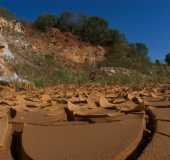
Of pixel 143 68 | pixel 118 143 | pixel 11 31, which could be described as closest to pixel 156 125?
pixel 118 143

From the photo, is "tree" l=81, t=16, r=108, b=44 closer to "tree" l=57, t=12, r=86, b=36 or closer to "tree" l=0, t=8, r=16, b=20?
"tree" l=57, t=12, r=86, b=36

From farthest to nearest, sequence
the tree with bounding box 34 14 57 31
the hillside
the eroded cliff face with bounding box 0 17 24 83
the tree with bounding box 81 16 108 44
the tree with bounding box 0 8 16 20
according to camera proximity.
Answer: the tree with bounding box 81 16 108 44 → the tree with bounding box 34 14 57 31 → the tree with bounding box 0 8 16 20 → the hillside → the eroded cliff face with bounding box 0 17 24 83

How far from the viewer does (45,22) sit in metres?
21.6

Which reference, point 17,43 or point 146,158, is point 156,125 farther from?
point 17,43

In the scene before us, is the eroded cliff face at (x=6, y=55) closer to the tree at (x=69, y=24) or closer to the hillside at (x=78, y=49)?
the hillside at (x=78, y=49)

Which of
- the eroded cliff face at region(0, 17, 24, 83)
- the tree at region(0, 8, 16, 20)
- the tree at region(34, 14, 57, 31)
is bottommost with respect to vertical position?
the eroded cliff face at region(0, 17, 24, 83)

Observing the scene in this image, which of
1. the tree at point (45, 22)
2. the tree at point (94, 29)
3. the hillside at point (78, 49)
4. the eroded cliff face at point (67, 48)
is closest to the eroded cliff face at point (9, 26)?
the hillside at point (78, 49)

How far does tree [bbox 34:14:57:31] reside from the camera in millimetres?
21266

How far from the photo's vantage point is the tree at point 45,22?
21.3 metres

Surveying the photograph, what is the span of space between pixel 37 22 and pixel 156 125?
820 inches

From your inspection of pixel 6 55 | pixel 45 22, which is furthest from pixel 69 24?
pixel 6 55

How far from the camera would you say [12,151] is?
1.14 metres

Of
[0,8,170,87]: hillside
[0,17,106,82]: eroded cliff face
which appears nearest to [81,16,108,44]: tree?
[0,8,170,87]: hillside

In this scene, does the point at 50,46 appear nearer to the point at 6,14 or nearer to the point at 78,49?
the point at 78,49
